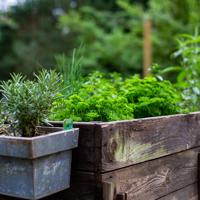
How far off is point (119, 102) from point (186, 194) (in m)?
0.42

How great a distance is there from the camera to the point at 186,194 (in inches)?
53.9

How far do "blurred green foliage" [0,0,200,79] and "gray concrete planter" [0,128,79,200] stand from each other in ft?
14.8

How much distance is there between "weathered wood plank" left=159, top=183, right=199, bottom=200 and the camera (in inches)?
50.9

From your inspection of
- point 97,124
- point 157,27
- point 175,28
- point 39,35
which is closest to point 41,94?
point 97,124

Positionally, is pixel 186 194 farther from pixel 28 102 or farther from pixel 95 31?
pixel 95 31

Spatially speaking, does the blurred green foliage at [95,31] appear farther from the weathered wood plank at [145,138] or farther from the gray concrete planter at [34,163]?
the gray concrete planter at [34,163]

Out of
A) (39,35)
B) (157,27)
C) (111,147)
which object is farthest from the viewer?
(39,35)

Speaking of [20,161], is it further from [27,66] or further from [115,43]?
[27,66]

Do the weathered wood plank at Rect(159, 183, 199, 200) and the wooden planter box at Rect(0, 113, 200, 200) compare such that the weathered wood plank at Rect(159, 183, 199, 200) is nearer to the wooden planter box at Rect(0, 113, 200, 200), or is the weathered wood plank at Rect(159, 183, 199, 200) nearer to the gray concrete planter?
the wooden planter box at Rect(0, 113, 200, 200)

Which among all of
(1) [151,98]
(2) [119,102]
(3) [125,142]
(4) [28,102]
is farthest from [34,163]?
(1) [151,98]

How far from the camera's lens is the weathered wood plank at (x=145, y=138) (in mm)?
1018

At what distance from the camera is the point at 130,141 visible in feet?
3.57

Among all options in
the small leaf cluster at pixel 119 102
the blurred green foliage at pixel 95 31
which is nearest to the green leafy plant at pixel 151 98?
the small leaf cluster at pixel 119 102

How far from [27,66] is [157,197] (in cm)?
930
